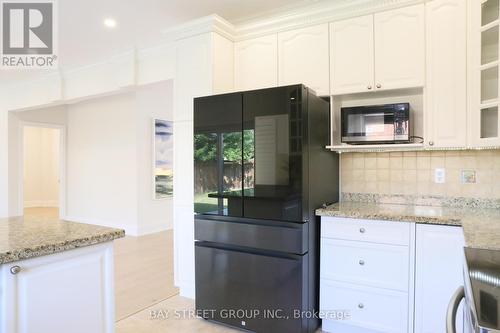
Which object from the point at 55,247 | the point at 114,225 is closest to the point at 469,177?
the point at 55,247

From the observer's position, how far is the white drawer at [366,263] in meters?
2.17

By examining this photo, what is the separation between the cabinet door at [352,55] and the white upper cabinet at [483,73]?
2.15 ft

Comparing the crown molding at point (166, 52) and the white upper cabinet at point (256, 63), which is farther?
the white upper cabinet at point (256, 63)

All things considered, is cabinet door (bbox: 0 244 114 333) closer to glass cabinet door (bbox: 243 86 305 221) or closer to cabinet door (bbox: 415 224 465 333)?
glass cabinet door (bbox: 243 86 305 221)

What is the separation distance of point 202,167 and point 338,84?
1.31 meters

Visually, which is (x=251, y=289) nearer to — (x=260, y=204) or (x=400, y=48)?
(x=260, y=204)

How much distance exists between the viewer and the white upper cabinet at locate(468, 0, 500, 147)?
2.09 m

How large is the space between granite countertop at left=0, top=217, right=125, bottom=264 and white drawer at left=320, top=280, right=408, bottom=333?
1577mm

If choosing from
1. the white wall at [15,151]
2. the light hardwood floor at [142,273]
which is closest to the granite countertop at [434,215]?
the light hardwood floor at [142,273]

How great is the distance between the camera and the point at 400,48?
2436mm

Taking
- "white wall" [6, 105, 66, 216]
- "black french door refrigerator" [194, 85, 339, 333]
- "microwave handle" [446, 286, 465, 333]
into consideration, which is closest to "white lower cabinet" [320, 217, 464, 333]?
"black french door refrigerator" [194, 85, 339, 333]

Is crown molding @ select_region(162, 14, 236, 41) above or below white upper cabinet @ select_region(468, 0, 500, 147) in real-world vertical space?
above

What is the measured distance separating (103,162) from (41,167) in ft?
15.0

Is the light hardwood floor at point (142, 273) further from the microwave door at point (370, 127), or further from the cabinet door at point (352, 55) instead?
the cabinet door at point (352, 55)
